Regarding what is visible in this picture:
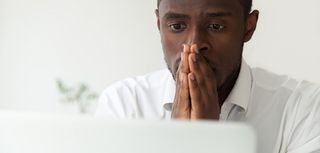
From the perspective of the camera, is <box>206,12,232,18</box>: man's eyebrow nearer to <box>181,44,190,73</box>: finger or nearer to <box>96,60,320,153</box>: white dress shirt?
<box>181,44,190,73</box>: finger

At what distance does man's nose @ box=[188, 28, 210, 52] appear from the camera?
34.1 inches

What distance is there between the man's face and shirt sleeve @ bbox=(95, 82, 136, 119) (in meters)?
0.17

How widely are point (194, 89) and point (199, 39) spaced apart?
108mm

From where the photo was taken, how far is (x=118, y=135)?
14.2 inches

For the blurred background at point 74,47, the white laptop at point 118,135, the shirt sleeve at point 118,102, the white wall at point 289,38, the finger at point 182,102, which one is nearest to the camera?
the white laptop at point 118,135

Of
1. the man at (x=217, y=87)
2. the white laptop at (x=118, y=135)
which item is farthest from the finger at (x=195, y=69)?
the white laptop at (x=118, y=135)

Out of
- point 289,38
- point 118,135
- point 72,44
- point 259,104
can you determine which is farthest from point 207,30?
point 72,44

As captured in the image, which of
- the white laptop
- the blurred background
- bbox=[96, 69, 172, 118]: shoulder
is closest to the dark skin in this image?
bbox=[96, 69, 172, 118]: shoulder

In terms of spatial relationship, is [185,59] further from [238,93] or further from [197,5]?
[238,93]

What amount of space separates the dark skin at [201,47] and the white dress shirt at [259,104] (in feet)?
0.21

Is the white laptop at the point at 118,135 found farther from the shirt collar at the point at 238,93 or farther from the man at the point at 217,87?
the shirt collar at the point at 238,93

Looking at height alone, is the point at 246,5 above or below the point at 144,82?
above

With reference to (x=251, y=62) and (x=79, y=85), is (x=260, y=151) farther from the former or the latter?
(x=79, y=85)

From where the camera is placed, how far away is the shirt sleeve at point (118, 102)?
1074 millimetres
